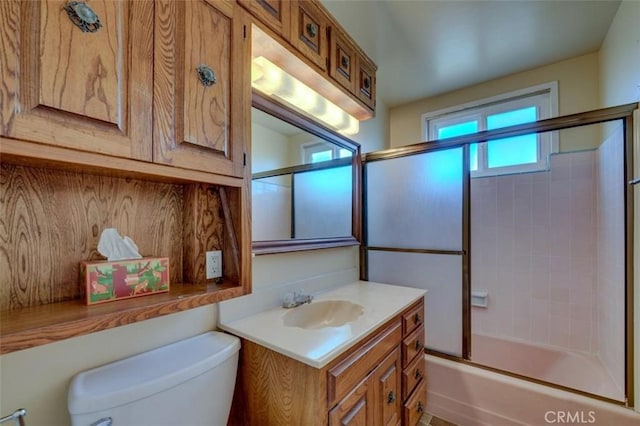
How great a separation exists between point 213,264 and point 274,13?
1.07m

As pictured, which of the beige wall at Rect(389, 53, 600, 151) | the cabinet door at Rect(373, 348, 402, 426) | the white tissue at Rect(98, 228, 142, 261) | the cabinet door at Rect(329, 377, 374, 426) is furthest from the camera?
the beige wall at Rect(389, 53, 600, 151)

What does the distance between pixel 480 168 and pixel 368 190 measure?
3.97 ft

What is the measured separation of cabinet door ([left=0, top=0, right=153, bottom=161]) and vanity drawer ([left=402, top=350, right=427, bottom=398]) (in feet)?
5.00

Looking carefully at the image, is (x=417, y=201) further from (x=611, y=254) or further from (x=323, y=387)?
(x=323, y=387)

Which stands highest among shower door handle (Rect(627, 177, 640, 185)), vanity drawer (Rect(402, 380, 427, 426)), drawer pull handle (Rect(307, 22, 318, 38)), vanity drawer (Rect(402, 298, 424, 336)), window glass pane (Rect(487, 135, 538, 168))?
drawer pull handle (Rect(307, 22, 318, 38))

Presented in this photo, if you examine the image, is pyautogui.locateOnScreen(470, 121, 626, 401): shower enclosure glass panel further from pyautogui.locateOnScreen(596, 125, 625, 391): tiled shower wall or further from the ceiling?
the ceiling

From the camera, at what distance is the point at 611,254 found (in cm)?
179

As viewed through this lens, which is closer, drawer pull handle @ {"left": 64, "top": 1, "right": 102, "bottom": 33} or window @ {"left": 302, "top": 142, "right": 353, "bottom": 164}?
drawer pull handle @ {"left": 64, "top": 1, "right": 102, "bottom": 33}

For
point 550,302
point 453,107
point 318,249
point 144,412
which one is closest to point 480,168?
point 453,107

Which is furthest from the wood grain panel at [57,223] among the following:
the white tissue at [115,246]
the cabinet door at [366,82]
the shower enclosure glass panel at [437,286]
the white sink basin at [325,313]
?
the shower enclosure glass panel at [437,286]

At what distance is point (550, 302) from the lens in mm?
2256

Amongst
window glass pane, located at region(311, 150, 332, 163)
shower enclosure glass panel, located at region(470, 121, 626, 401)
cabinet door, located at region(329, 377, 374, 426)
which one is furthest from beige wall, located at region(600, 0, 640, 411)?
window glass pane, located at region(311, 150, 332, 163)

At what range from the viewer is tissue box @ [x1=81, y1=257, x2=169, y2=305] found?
2.46 feet

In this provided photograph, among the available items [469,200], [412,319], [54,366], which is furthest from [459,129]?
[54,366]
